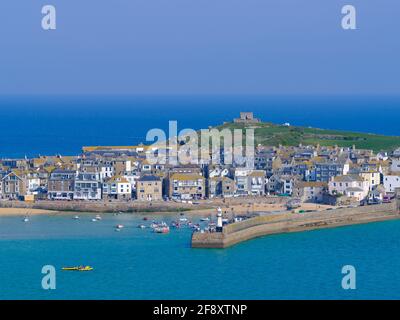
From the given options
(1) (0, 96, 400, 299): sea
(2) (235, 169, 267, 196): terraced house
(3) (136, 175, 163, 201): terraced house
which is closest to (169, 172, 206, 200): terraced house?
(3) (136, 175, 163, 201): terraced house

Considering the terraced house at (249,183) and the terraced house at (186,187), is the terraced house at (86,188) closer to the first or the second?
the terraced house at (186,187)

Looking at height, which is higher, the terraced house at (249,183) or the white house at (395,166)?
the white house at (395,166)

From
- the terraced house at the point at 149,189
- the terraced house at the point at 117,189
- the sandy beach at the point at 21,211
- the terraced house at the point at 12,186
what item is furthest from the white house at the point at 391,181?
the terraced house at the point at 12,186

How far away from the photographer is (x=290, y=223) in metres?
27.9

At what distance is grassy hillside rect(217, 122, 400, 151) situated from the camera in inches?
1665

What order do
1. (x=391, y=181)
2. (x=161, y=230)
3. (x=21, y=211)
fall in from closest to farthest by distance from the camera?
(x=161, y=230) → (x=21, y=211) → (x=391, y=181)

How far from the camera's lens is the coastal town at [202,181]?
32219 mm

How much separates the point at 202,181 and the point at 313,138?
11966 mm

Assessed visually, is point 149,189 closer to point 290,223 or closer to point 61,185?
point 61,185

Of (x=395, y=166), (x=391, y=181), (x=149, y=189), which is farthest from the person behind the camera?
(x=395, y=166)

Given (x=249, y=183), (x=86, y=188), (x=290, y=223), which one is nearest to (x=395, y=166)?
(x=249, y=183)

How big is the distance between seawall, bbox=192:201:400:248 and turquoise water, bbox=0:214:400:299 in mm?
274

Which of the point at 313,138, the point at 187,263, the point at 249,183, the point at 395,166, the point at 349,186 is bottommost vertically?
the point at 187,263

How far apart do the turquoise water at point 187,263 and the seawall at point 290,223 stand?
0.90 feet
